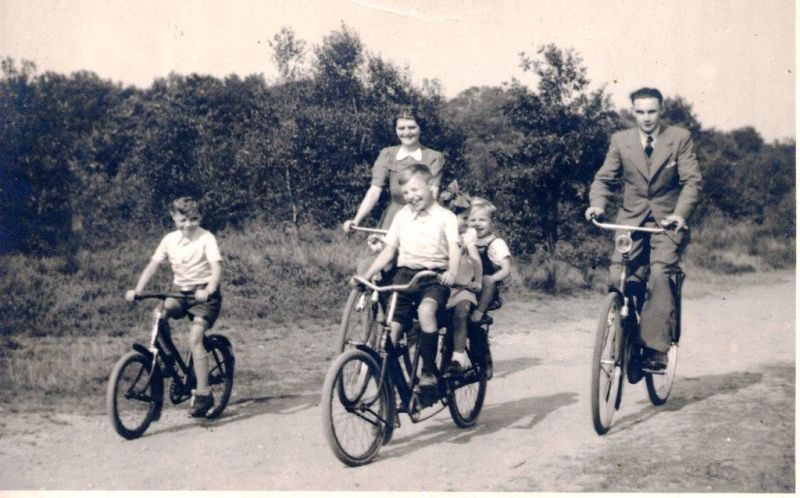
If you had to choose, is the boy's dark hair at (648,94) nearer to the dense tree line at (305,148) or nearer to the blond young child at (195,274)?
the blond young child at (195,274)

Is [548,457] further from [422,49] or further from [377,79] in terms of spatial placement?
[377,79]

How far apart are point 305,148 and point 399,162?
857 inches

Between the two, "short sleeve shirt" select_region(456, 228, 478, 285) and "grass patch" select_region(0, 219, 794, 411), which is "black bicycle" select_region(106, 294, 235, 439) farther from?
"short sleeve shirt" select_region(456, 228, 478, 285)

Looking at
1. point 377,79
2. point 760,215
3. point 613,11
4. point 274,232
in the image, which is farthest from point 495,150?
point 613,11

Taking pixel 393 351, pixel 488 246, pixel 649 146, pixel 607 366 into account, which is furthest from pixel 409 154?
pixel 607 366

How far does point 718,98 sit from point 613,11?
128cm

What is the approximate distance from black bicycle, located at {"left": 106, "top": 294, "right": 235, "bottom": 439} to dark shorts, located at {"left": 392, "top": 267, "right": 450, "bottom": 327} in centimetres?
164

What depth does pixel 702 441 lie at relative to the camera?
5.04 m

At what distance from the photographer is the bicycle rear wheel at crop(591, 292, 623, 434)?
203 inches

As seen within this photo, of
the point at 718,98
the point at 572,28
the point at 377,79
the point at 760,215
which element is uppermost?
the point at 377,79

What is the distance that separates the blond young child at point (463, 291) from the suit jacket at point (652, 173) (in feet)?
3.05

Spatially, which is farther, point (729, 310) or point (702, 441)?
point (729, 310)

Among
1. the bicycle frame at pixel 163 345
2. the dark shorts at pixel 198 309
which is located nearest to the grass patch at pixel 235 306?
the bicycle frame at pixel 163 345

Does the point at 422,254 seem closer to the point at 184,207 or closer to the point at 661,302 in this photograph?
the point at 184,207
